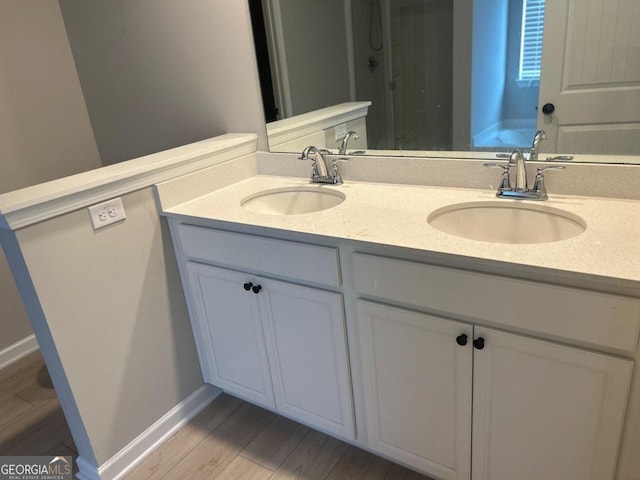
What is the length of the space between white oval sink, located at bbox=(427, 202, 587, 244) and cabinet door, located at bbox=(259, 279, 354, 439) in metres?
0.45

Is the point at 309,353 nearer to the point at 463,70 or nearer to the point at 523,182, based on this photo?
the point at 523,182

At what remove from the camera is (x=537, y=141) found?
155 cm

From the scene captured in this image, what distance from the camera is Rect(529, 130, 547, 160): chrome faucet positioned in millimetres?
1547

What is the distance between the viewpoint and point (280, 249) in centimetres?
155

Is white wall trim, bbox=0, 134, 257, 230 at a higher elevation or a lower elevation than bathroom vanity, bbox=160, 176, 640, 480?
higher

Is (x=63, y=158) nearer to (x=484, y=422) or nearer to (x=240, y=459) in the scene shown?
(x=240, y=459)

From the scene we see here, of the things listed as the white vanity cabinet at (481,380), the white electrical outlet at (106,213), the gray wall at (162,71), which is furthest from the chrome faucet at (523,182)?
the white electrical outlet at (106,213)

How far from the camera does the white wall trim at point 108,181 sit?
1396 millimetres

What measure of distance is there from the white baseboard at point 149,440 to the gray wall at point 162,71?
112 centimetres

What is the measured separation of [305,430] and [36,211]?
4.08 feet

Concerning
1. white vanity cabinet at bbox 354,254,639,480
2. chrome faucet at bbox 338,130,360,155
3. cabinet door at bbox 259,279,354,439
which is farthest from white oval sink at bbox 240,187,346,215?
white vanity cabinet at bbox 354,254,639,480

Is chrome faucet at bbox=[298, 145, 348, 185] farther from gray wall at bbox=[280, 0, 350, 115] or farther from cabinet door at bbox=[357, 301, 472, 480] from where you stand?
cabinet door at bbox=[357, 301, 472, 480]

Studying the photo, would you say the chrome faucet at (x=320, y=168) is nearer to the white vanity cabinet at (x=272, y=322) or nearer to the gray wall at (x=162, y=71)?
the gray wall at (x=162, y=71)

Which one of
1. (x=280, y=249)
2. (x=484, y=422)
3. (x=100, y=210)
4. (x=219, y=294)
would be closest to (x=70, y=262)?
(x=100, y=210)
